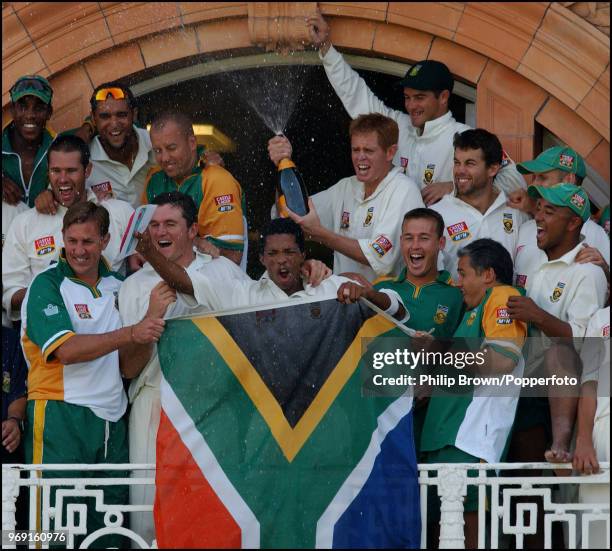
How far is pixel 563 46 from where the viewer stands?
11.7 metres

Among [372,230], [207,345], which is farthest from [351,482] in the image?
[372,230]

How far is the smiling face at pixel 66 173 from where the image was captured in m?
10.8

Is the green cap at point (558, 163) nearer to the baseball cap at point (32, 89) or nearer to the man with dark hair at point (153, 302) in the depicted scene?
the man with dark hair at point (153, 302)

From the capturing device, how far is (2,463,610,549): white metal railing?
9.54 meters

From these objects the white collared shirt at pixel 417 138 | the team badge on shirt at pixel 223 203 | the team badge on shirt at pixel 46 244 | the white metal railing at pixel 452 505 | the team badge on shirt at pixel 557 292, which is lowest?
the white metal railing at pixel 452 505

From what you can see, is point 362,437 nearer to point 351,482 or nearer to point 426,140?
point 351,482

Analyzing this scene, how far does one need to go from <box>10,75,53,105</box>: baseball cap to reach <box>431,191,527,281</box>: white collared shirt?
244 cm

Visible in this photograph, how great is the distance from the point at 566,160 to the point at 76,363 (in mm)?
2977

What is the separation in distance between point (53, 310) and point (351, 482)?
5.95 ft

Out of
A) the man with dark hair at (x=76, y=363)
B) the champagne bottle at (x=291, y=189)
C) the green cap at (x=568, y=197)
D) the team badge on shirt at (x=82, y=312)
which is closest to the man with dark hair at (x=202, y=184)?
the champagne bottle at (x=291, y=189)

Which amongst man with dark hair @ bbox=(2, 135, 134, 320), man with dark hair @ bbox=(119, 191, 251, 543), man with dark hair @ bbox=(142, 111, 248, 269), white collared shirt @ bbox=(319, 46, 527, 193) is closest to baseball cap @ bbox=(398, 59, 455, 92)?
white collared shirt @ bbox=(319, 46, 527, 193)

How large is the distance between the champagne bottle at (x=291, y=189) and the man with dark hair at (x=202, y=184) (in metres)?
0.31

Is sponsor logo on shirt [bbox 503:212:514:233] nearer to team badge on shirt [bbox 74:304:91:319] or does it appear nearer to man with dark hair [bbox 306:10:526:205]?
man with dark hair [bbox 306:10:526:205]

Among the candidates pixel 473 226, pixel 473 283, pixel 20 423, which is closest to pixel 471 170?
pixel 473 226
